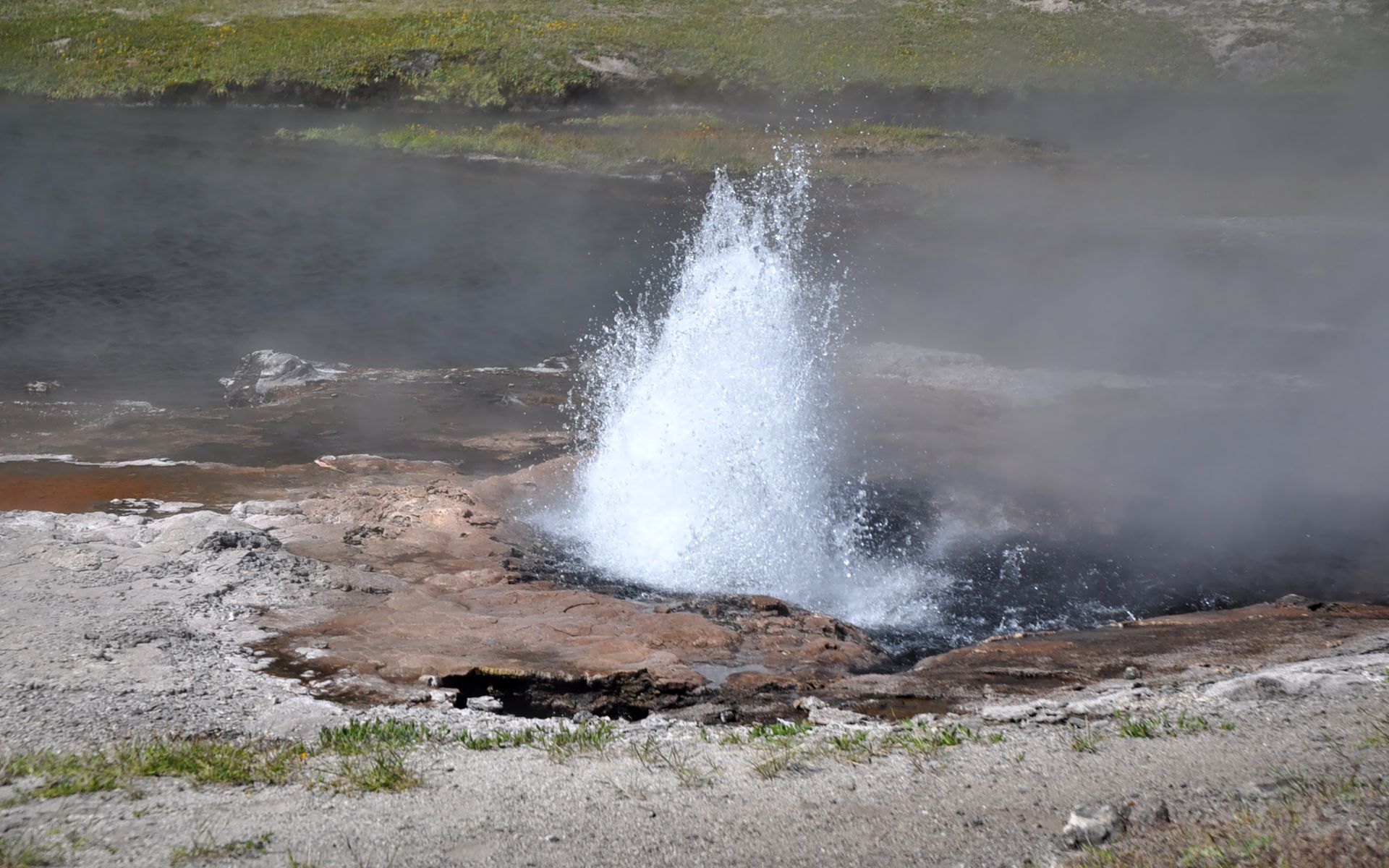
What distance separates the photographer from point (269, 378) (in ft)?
42.5

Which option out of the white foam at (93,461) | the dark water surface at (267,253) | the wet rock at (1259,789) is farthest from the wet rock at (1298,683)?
the dark water surface at (267,253)

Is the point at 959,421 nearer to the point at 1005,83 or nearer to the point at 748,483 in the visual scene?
the point at 748,483

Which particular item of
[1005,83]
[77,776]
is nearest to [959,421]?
[77,776]

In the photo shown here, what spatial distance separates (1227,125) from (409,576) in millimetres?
26930

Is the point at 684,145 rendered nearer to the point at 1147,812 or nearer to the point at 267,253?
the point at 267,253

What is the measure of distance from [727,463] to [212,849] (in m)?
6.51

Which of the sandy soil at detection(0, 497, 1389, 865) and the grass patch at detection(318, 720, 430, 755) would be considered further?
the grass patch at detection(318, 720, 430, 755)

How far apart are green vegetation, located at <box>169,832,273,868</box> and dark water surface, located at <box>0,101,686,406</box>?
391 inches

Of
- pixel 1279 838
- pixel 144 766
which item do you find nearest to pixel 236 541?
pixel 144 766

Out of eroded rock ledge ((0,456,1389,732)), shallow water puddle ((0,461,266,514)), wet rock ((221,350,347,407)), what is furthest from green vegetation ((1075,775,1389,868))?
wet rock ((221,350,347,407))

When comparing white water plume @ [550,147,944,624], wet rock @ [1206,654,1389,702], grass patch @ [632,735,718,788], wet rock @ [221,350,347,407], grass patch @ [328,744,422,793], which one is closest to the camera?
grass patch @ [328,744,422,793]

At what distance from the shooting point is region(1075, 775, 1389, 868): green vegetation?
3.53 m

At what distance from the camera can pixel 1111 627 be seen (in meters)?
7.67

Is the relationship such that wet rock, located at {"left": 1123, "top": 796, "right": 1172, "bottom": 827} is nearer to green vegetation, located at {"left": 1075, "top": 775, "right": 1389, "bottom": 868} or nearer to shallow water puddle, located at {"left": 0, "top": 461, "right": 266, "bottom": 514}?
green vegetation, located at {"left": 1075, "top": 775, "right": 1389, "bottom": 868}
